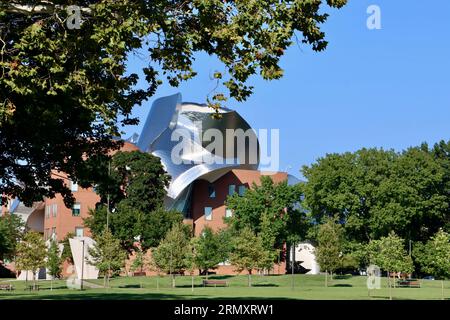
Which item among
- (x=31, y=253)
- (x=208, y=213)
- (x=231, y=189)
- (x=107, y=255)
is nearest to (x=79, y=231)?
(x=208, y=213)

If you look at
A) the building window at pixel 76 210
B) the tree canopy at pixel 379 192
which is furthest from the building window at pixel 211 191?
the tree canopy at pixel 379 192

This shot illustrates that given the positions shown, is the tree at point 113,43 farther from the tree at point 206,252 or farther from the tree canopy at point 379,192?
the tree canopy at point 379,192

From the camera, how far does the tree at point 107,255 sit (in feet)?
178

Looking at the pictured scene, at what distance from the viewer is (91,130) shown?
1930 centimetres

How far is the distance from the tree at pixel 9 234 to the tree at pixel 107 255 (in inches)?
720

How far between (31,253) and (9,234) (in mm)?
27006

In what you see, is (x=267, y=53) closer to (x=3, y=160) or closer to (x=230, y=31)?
(x=230, y=31)

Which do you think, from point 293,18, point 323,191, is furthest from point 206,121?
point 293,18

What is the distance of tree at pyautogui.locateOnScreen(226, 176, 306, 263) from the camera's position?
76.1m

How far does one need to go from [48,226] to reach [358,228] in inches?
1638

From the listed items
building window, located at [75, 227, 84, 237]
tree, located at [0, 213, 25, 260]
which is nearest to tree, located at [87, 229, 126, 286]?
tree, located at [0, 213, 25, 260]

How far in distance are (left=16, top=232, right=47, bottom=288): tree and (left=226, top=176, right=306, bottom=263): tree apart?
26.6 meters

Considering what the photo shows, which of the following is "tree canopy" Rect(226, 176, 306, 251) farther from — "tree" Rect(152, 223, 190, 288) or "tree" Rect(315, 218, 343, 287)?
"tree" Rect(152, 223, 190, 288)

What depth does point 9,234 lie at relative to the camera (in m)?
79.6
